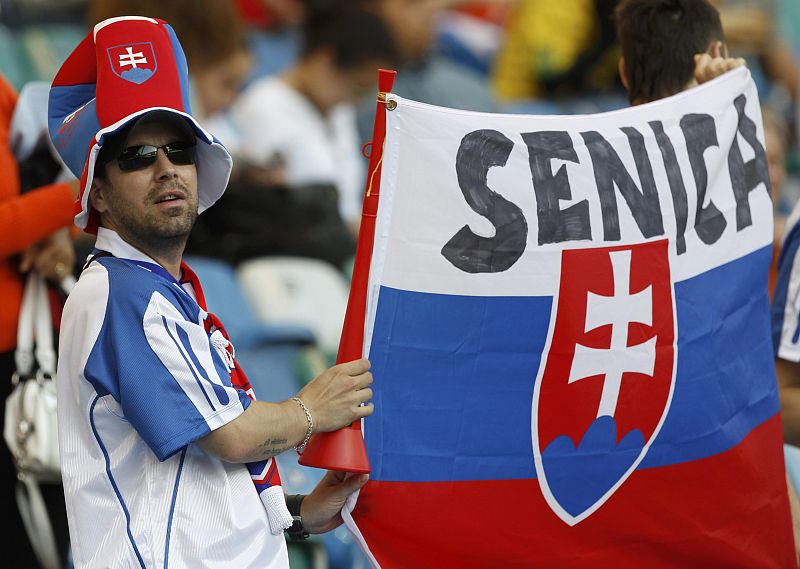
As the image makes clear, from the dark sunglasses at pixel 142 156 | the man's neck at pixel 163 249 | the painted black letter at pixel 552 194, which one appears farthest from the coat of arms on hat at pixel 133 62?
the painted black letter at pixel 552 194

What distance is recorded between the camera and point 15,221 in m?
3.40

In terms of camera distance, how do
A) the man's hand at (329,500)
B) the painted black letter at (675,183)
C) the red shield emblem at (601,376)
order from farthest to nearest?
the painted black letter at (675,183)
the red shield emblem at (601,376)
the man's hand at (329,500)

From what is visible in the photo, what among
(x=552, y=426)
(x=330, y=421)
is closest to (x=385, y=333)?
(x=330, y=421)

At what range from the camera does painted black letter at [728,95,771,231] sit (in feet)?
11.1

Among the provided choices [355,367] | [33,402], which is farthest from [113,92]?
[33,402]

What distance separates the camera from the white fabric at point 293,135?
6141 mm

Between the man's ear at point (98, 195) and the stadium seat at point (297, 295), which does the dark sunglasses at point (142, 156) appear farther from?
the stadium seat at point (297, 295)

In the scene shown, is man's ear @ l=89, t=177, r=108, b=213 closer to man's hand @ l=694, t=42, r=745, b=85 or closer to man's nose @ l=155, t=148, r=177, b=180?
man's nose @ l=155, t=148, r=177, b=180

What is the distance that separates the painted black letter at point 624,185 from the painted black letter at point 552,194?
0.20 ft

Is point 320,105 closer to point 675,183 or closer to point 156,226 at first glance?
point 675,183

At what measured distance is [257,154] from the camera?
19.9 feet

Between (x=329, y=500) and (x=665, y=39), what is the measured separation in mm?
1485

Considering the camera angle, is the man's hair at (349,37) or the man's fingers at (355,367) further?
the man's hair at (349,37)

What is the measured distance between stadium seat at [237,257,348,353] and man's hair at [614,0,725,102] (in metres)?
2.07
